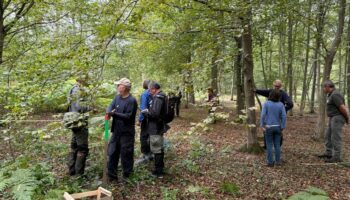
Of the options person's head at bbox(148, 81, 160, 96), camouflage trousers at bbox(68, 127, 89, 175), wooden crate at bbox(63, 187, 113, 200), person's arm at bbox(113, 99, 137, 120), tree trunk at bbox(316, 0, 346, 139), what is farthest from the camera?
tree trunk at bbox(316, 0, 346, 139)

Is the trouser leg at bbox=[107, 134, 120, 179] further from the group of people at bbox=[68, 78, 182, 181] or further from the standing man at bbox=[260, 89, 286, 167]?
the standing man at bbox=[260, 89, 286, 167]

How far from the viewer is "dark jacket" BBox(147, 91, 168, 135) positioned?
18.9 ft

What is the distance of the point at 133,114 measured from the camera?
564cm

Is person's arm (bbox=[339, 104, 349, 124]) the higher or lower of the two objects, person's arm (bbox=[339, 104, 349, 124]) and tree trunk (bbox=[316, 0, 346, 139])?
the lower

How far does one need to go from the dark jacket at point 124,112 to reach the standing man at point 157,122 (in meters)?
0.35

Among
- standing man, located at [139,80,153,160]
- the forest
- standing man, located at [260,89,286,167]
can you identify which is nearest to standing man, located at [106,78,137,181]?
the forest

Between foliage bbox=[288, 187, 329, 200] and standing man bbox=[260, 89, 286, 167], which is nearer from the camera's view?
foliage bbox=[288, 187, 329, 200]

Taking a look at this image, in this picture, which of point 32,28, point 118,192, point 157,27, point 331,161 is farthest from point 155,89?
point 157,27

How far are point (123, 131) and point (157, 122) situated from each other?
71cm

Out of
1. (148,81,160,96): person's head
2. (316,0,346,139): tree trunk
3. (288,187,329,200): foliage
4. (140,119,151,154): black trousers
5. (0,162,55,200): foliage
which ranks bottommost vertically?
(288,187,329,200): foliage

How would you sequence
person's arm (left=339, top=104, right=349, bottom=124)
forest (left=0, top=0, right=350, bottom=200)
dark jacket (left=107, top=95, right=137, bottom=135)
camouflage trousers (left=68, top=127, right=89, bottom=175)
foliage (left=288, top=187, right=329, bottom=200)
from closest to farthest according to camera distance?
1. forest (left=0, top=0, right=350, bottom=200)
2. foliage (left=288, top=187, right=329, bottom=200)
3. dark jacket (left=107, top=95, right=137, bottom=135)
4. camouflage trousers (left=68, top=127, right=89, bottom=175)
5. person's arm (left=339, top=104, right=349, bottom=124)

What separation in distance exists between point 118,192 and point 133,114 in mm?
1462

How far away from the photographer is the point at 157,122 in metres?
5.88

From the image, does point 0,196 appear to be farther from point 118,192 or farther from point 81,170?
point 118,192
